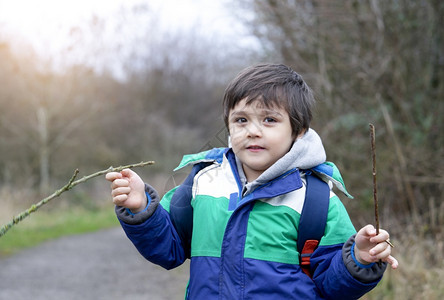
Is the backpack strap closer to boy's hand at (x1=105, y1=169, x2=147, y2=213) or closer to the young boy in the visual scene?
the young boy

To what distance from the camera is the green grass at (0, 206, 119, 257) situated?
8392 millimetres

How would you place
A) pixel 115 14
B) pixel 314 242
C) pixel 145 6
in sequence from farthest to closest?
pixel 145 6 < pixel 115 14 < pixel 314 242

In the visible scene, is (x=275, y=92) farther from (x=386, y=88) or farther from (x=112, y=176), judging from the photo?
(x=386, y=88)

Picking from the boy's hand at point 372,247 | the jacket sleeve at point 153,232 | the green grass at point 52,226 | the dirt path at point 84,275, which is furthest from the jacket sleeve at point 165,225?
the green grass at point 52,226

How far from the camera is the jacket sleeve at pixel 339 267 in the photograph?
1.74m

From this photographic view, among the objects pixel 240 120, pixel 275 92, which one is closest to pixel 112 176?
pixel 240 120

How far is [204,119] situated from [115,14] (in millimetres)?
9871

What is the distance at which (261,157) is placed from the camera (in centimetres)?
196

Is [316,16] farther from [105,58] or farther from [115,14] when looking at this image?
[105,58]

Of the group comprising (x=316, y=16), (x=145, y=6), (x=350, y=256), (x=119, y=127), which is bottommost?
(x=350, y=256)

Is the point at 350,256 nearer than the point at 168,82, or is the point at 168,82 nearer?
the point at 350,256

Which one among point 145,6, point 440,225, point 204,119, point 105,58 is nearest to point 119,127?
point 105,58

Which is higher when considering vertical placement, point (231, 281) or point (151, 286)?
point (231, 281)

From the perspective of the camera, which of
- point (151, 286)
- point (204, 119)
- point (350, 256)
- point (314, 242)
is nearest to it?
point (350, 256)
